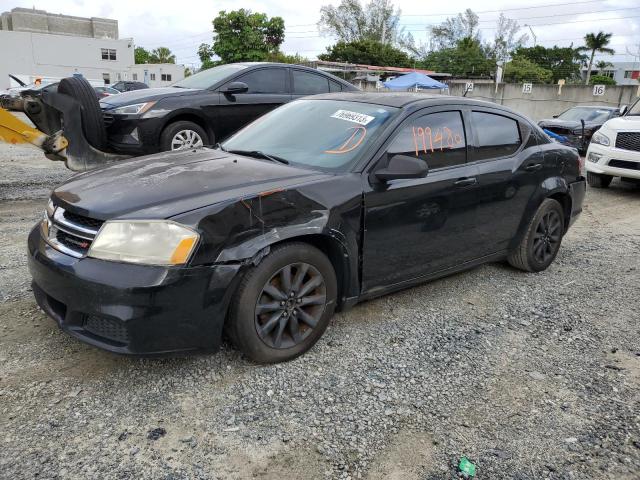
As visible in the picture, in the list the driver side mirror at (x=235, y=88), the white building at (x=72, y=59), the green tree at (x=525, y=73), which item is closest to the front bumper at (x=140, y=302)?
the driver side mirror at (x=235, y=88)

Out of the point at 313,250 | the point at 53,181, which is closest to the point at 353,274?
the point at 313,250

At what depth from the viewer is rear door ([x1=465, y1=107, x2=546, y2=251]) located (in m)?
4.09

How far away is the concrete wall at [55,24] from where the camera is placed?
6981 centimetres

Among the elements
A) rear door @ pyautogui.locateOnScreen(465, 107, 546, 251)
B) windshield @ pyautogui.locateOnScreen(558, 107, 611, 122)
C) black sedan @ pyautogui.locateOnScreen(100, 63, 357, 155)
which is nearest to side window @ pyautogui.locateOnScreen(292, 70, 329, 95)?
black sedan @ pyautogui.locateOnScreen(100, 63, 357, 155)

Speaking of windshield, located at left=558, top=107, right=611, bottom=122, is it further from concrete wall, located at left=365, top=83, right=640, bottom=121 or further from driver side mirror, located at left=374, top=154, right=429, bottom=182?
driver side mirror, located at left=374, top=154, right=429, bottom=182

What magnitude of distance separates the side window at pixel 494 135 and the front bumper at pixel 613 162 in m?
5.24

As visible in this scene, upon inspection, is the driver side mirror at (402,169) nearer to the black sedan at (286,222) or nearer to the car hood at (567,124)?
the black sedan at (286,222)

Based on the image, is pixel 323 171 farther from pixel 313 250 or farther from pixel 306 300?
pixel 306 300

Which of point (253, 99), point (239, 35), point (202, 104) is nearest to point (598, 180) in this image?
point (253, 99)

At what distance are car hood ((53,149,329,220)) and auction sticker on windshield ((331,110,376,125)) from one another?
61cm

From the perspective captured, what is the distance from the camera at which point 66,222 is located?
113 inches

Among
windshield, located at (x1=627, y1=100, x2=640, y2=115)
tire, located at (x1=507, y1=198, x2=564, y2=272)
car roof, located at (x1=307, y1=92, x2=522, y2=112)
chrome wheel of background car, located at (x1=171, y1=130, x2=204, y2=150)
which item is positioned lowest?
tire, located at (x1=507, y1=198, x2=564, y2=272)

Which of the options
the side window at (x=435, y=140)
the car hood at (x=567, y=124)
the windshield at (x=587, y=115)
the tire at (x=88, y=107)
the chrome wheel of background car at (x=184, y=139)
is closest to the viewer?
the side window at (x=435, y=140)

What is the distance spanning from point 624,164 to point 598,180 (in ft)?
2.95
